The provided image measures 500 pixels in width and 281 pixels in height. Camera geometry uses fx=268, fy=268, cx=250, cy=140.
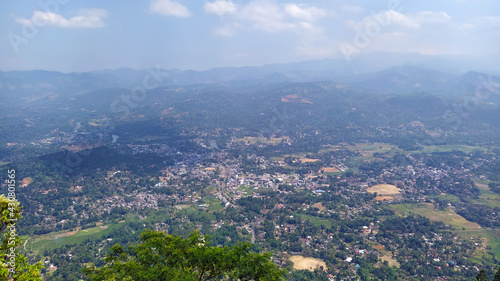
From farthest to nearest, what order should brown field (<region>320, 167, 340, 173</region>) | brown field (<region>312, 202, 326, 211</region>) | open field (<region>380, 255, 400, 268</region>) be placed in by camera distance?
brown field (<region>320, 167, 340, 173</region>) < brown field (<region>312, 202, 326, 211</region>) < open field (<region>380, 255, 400, 268</region>)

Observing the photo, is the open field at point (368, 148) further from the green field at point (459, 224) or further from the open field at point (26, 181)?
the open field at point (26, 181)

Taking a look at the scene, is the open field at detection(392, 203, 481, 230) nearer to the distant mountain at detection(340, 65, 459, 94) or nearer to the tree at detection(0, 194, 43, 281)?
the tree at detection(0, 194, 43, 281)

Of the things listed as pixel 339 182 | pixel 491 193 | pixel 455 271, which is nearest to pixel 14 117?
pixel 339 182

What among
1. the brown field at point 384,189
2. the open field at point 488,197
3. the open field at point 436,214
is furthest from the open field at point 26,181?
the open field at point 488,197

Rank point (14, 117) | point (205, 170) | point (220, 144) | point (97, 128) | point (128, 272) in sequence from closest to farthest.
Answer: point (128, 272) → point (205, 170) → point (220, 144) → point (97, 128) → point (14, 117)

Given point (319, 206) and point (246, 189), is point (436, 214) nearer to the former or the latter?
point (319, 206)

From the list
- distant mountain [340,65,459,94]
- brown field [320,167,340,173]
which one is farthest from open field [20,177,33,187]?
distant mountain [340,65,459,94]

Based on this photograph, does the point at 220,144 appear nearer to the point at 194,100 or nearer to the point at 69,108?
the point at 194,100
